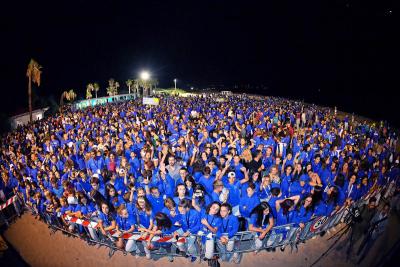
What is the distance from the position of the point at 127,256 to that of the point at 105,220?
101 cm

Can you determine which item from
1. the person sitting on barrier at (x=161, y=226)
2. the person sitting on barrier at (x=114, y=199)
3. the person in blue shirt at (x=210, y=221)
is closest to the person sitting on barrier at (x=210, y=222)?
the person in blue shirt at (x=210, y=221)

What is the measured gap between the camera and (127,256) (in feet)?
20.0

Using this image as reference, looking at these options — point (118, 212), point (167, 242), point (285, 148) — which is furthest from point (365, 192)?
point (118, 212)

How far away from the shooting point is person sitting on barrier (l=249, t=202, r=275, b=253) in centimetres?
527

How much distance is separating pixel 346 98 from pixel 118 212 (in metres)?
50.0

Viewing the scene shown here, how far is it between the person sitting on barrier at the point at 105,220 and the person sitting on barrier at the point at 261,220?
9.84 feet

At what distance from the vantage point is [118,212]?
5648mm

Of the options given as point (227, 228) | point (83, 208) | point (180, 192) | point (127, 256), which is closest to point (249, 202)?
point (227, 228)

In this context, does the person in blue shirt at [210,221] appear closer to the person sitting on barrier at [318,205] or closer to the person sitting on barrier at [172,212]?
the person sitting on barrier at [172,212]

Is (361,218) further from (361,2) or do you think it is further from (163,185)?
(361,2)

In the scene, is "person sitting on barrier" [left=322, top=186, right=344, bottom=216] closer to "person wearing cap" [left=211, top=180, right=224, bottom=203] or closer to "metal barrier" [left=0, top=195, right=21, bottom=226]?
"person wearing cap" [left=211, top=180, right=224, bottom=203]

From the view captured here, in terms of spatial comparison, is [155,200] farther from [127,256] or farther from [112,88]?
[112,88]

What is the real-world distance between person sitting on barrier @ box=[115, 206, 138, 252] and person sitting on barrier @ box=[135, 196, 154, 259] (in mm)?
165

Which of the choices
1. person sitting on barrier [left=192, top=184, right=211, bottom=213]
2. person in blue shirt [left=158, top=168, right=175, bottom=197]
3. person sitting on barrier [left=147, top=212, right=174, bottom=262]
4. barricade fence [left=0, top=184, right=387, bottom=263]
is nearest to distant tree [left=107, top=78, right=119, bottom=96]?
person in blue shirt [left=158, top=168, right=175, bottom=197]
